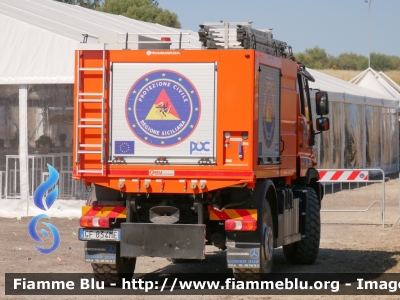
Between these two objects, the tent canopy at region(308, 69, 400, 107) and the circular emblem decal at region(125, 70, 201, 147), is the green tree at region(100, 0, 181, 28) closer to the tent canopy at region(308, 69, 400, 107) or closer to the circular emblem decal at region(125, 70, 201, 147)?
the tent canopy at region(308, 69, 400, 107)

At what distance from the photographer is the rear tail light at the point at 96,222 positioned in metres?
10.0

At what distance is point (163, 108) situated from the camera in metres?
9.81

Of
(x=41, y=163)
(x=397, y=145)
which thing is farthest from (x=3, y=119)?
(x=397, y=145)

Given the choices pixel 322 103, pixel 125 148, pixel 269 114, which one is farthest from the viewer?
pixel 322 103

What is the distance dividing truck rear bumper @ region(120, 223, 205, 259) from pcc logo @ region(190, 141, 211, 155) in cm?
79

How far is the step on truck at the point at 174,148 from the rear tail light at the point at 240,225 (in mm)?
11

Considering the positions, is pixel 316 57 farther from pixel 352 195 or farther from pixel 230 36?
pixel 230 36

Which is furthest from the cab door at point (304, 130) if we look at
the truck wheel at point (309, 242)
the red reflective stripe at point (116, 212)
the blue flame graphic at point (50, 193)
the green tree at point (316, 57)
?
the green tree at point (316, 57)

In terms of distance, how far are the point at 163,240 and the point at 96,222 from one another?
83 centimetres

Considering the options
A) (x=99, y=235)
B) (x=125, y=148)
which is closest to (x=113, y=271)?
(x=99, y=235)

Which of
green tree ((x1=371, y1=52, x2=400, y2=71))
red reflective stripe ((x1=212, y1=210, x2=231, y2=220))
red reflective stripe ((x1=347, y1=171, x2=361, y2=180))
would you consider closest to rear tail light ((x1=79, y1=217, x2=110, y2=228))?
red reflective stripe ((x1=212, y1=210, x2=231, y2=220))

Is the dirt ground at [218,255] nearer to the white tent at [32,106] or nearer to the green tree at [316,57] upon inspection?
the white tent at [32,106]

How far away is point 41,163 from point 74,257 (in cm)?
632

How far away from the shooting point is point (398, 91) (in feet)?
173
